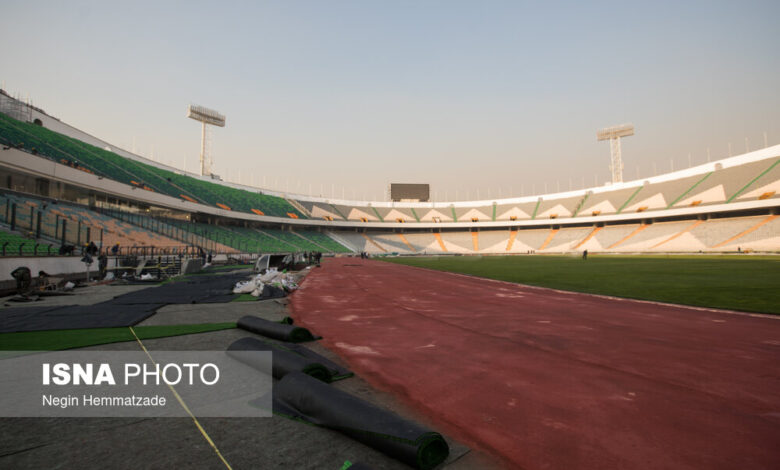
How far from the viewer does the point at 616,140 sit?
67.9m

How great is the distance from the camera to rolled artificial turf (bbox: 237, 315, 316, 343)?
17.1ft

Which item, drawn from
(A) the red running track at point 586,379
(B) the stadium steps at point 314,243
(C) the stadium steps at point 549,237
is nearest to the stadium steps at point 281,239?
(B) the stadium steps at point 314,243

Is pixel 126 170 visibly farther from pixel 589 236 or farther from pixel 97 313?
pixel 589 236

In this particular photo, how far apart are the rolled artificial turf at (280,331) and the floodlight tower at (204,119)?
197 ft

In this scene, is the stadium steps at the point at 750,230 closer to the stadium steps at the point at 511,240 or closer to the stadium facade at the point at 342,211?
the stadium facade at the point at 342,211

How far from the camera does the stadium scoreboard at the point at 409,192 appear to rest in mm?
79812

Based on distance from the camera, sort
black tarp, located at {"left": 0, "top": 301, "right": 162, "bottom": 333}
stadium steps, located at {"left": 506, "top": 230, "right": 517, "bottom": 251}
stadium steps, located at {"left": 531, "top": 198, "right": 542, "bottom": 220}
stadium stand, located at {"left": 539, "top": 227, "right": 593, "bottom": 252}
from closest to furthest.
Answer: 1. black tarp, located at {"left": 0, "top": 301, "right": 162, "bottom": 333}
2. stadium stand, located at {"left": 539, "top": 227, "right": 593, "bottom": 252}
3. stadium steps, located at {"left": 506, "top": 230, "right": 517, "bottom": 251}
4. stadium steps, located at {"left": 531, "top": 198, "right": 542, "bottom": 220}

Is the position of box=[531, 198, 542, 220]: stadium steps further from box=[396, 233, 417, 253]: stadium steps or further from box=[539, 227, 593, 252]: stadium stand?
box=[396, 233, 417, 253]: stadium steps

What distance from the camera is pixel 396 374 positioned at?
398cm

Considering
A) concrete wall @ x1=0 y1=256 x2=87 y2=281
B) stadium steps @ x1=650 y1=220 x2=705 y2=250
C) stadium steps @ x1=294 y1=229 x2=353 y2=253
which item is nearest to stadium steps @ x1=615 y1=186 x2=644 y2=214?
stadium steps @ x1=650 y1=220 x2=705 y2=250

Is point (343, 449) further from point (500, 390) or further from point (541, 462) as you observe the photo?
point (500, 390)

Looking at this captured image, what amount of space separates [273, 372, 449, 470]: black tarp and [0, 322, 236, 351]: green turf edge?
3.94 m

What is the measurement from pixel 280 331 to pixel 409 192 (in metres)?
76.5

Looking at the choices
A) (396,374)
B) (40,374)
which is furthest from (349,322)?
(40,374)
